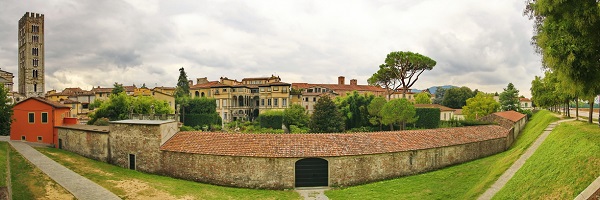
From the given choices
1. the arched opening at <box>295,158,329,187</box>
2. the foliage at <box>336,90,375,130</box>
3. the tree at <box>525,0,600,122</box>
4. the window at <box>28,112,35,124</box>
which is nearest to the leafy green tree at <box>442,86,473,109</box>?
the foliage at <box>336,90,375,130</box>

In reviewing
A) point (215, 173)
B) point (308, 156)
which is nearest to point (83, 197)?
point (215, 173)

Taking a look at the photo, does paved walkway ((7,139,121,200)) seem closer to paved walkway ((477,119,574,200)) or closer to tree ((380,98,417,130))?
paved walkway ((477,119,574,200))

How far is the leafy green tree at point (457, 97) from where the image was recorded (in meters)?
81.8

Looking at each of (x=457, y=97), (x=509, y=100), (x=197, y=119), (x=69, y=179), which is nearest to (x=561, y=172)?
(x=69, y=179)

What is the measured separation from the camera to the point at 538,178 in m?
13.8

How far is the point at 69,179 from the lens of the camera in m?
19.5

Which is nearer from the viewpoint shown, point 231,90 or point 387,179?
point 387,179

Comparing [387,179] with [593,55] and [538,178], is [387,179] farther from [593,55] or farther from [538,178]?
[593,55]

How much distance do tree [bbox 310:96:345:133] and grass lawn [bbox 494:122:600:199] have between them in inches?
1010

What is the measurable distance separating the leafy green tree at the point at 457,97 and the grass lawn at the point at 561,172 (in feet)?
227

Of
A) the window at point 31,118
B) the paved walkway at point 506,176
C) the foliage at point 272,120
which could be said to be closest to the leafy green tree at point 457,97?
the foliage at point 272,120

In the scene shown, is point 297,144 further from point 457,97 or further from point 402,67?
point 457,97

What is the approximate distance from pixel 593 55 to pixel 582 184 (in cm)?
573

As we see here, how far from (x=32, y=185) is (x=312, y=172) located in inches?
606
